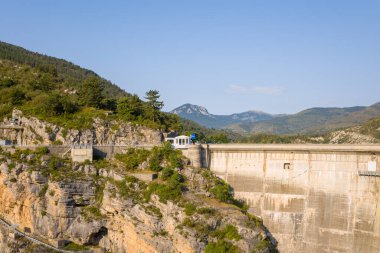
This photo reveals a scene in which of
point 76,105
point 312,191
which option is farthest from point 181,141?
point 76,105

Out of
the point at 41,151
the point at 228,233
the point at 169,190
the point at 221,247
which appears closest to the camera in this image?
the point at 221,247

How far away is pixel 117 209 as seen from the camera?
164 ft

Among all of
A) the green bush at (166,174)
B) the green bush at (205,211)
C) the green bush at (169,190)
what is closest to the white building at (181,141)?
the green bush at (166,174)

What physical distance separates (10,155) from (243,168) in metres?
28.5

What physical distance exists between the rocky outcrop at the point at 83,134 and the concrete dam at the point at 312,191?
10.4 meters

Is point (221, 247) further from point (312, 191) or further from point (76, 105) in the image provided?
point (76, 105)

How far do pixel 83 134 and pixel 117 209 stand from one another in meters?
15.4

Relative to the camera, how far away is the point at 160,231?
156 ft

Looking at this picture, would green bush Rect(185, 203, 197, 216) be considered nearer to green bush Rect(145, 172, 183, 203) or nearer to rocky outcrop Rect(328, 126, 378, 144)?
green bush Rect(145, 172, 183, 203)

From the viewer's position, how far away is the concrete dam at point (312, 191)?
46.4 meters

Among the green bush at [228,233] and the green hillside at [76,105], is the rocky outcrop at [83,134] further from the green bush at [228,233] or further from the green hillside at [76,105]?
the green bush at [228,233]

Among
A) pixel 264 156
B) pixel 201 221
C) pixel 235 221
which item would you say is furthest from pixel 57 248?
pixel 264 156

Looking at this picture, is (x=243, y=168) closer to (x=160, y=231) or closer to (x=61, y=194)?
(x=160, y=231)

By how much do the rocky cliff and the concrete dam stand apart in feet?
9.64
